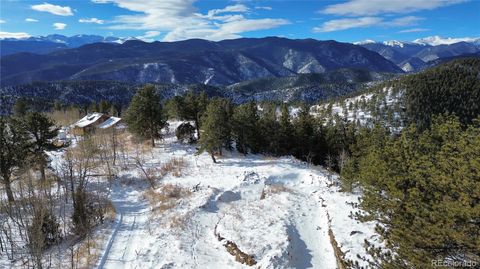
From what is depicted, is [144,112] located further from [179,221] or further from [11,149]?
[179,221]

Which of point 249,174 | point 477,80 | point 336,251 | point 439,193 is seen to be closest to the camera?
point 439,193

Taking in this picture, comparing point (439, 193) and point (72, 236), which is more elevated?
point (439, 193)

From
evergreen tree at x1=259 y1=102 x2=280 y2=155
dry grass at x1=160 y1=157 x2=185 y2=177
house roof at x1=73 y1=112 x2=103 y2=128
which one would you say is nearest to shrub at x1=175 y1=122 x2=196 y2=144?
evergreen tree at x1=259 y1=102 x2=280 y2=155

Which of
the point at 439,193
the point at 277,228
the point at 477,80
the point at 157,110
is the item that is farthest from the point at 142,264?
the point at 477,80

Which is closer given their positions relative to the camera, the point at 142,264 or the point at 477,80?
the point at 142,264

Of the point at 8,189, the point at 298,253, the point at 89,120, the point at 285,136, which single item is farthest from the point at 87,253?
the point at 89,120

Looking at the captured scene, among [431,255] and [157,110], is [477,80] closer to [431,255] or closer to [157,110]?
[157,110]

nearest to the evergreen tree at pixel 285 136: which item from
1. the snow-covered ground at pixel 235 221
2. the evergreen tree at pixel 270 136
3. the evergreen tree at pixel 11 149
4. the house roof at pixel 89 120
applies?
the evergreen tree at pixel 270 136

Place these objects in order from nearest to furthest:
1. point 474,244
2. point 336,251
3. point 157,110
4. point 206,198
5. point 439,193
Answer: point 474,244
point 439,193
point 336,251
point 206,198
point 157,110
